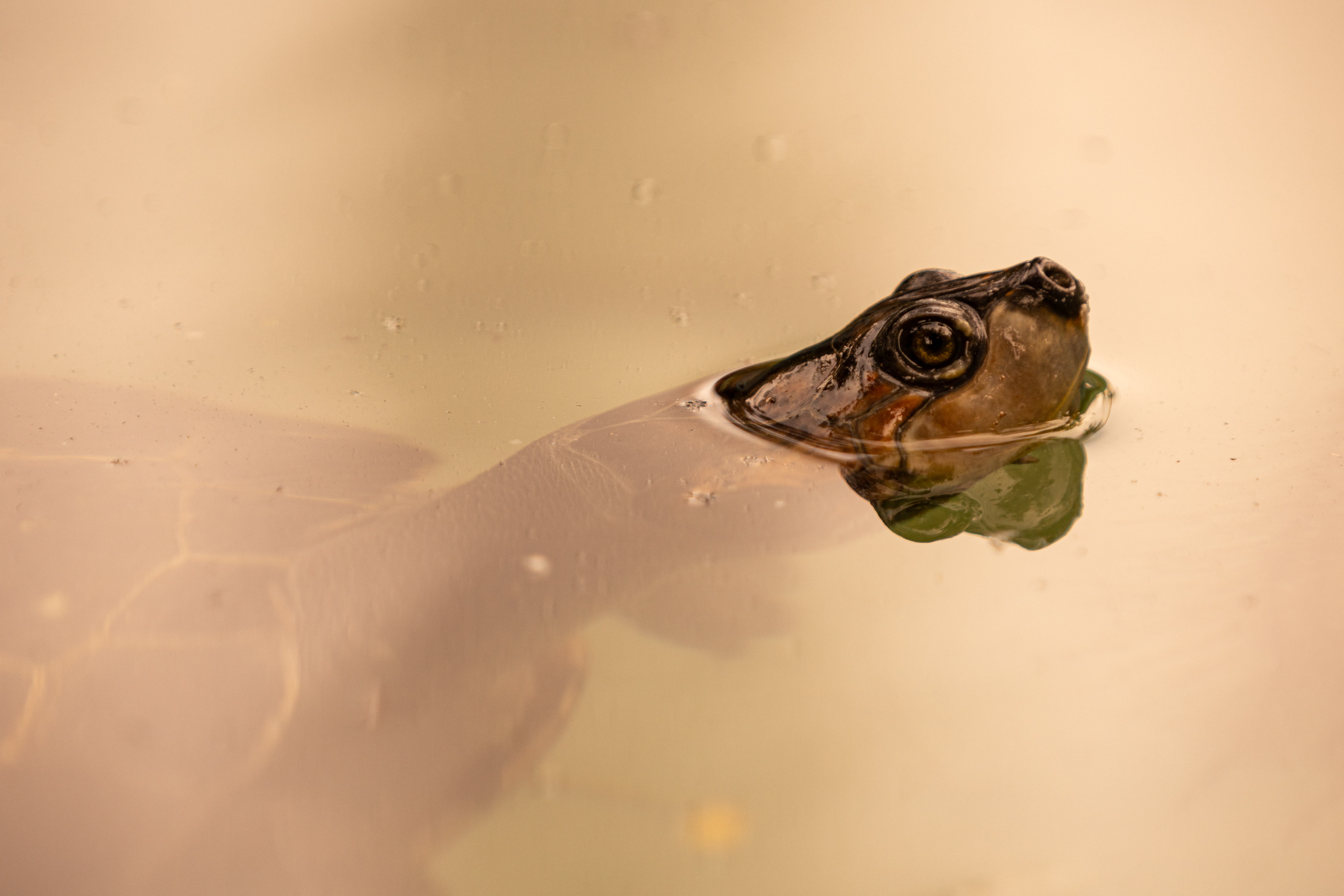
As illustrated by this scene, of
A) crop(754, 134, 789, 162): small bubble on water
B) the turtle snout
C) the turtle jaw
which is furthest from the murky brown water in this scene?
the turtle snout

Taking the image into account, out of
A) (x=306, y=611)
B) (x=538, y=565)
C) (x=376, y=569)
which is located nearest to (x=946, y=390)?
(x=538, y=565)

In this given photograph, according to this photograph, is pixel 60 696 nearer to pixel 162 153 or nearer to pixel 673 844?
pixel 673 844

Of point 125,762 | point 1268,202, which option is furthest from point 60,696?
point 1268,202

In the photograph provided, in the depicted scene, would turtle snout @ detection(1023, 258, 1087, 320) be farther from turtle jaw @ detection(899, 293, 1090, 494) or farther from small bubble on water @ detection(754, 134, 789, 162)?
small bubble on water @ detection(754, 134, 789, 162)

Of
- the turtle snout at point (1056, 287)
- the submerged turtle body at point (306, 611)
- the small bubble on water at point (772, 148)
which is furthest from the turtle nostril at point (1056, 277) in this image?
the small bubble on water at point (772, 148)

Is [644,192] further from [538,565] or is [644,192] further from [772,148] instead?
[538,565]
